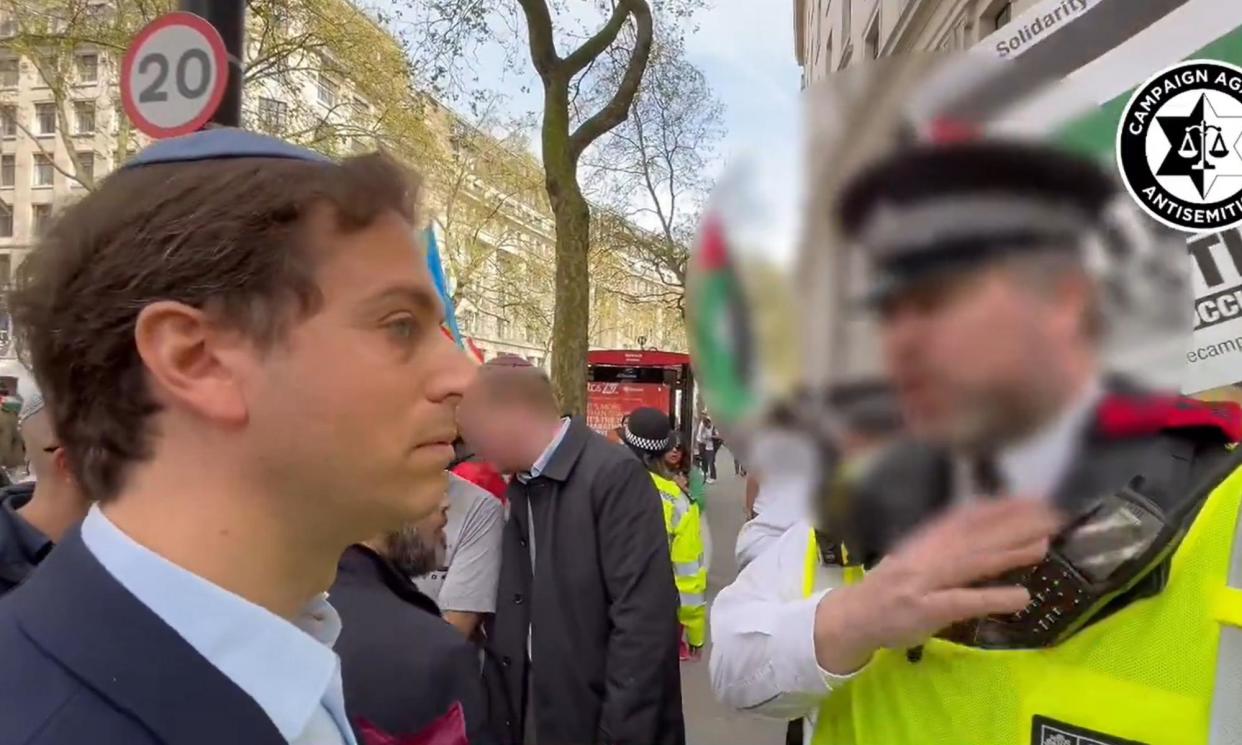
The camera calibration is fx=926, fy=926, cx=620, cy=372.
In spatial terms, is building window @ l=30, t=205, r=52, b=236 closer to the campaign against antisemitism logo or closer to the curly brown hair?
the curly brown hair

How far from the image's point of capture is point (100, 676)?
72 centimetres

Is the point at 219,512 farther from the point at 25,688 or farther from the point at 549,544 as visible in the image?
the point at 549,544

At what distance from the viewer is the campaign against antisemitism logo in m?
0.73

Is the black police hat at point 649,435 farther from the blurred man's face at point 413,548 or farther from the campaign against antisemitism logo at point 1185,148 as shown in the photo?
the campaign against antisemitism logo at point 1185,148

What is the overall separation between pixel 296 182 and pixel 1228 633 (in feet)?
3.28

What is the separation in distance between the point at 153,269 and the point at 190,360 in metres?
0.10

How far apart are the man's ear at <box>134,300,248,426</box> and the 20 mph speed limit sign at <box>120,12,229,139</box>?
2880 mm

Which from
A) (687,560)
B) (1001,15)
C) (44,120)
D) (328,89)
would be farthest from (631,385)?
(44,120)

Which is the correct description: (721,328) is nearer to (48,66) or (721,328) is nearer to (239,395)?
(239,395)

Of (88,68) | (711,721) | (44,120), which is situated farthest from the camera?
Result: (44,120)

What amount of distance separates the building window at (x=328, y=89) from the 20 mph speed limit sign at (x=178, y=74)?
13.1 metres

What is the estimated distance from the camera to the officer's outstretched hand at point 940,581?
0.81 meters

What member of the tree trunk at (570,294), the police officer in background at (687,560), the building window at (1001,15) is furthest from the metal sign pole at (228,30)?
the tree trunk at (570,294)

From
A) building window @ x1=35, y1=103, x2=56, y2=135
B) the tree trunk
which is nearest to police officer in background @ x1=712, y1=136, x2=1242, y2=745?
the tree trunk
